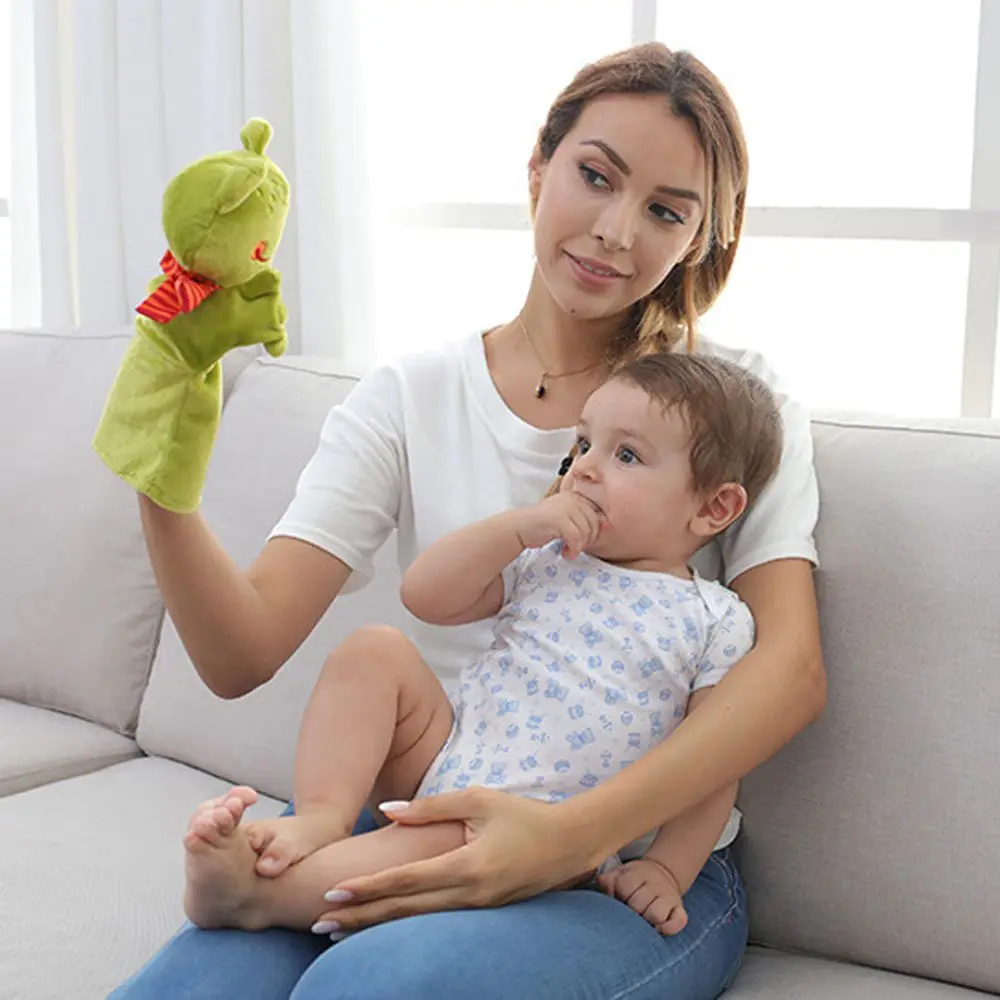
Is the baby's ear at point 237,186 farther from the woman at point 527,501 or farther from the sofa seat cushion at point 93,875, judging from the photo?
the sofa seat cushion at point 93,875

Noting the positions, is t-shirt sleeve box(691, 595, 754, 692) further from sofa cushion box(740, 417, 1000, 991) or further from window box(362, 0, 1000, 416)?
window box(362, 0, 1000, 416)

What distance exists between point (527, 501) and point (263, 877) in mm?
498

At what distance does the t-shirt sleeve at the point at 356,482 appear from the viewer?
4.95ft

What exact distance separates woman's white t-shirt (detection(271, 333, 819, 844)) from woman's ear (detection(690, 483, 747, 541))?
6cm

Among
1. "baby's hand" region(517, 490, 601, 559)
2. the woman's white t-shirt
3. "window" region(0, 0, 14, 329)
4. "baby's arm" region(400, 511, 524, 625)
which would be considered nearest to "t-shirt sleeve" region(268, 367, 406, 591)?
the woman's white t-shirt

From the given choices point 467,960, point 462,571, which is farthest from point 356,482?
point 467,960

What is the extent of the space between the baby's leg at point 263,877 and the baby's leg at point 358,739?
0.06 ft

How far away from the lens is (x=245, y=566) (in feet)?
6.15

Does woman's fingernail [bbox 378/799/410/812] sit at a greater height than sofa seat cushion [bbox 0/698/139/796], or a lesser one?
greater

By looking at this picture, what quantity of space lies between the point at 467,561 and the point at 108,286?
1435mm

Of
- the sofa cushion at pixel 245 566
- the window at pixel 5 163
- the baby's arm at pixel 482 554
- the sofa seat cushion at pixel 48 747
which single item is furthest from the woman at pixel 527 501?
the window at pixel 5 163

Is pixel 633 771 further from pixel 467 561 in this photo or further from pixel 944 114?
pixel 944 114

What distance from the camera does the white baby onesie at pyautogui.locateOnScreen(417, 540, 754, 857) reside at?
1316 millimetres

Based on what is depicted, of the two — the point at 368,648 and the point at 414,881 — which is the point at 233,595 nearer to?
the point at 368,648
